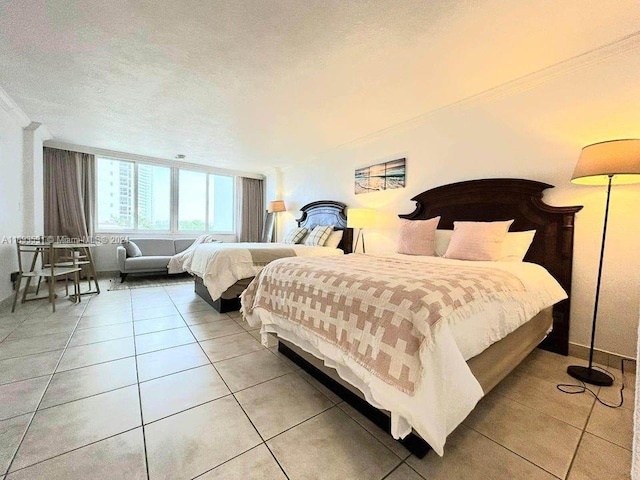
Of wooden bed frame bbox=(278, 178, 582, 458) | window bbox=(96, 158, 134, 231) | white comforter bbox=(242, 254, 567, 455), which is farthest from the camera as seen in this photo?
window bbox=(96, 158, 134, 231)

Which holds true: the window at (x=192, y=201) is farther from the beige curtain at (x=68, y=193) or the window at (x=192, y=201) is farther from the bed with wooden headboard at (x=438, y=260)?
the bed with wooden headboard at (x=438, y=260)

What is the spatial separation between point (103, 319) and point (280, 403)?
2.42m

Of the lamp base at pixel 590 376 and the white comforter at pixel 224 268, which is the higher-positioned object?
the white comforter at pixel 224 268

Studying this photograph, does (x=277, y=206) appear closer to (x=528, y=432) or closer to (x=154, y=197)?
(x=154, y=197)

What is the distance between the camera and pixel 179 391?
1601mm

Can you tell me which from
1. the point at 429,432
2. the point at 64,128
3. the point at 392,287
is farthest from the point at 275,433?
the point at 64,128

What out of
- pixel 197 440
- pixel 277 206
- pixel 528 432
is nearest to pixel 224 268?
pixel 197 440

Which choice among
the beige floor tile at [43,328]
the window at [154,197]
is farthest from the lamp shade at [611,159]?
the window at [154,197]

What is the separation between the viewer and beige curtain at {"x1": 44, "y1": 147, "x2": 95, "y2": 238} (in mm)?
4547

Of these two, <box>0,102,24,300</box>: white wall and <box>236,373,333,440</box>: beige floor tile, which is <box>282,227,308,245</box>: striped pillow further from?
<box>0,102,24,300</box>: white wall

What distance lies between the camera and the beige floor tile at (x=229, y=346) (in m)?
2.08

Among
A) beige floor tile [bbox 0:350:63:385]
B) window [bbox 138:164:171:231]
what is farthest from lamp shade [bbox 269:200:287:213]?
beige floor tile [bbox 0:350:63:385]

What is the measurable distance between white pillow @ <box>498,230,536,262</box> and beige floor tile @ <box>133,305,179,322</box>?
136 inches

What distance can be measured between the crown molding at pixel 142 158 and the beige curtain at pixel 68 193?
0.30 ft
